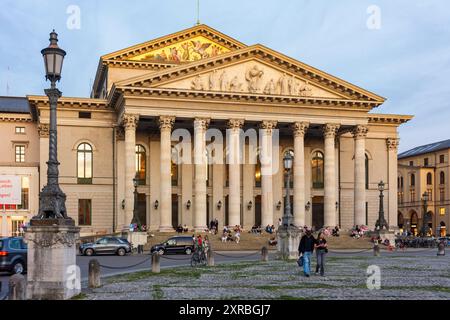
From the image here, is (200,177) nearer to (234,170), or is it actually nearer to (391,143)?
(234,170)

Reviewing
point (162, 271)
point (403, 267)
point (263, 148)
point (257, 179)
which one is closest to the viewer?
point (162, 271)

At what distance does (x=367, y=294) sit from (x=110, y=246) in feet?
97.6

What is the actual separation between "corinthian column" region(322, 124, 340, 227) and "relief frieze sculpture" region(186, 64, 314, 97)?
12.6 feet

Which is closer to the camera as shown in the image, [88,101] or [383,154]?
[88,101]

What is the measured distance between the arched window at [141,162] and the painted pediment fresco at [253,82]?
844 cm

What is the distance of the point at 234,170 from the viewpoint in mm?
59875

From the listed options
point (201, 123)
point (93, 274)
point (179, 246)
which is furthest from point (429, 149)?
point (93, 274)

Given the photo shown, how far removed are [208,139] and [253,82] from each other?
24.1 ft

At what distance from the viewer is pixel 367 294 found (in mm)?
19531

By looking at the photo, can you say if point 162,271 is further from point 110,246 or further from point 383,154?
point 383,154

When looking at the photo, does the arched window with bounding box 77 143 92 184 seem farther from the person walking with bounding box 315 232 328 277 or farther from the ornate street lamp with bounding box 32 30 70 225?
the ornate street lamp with bounding box 32 30 70 225

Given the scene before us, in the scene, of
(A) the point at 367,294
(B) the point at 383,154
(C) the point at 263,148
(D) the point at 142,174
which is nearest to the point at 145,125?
(D) the point at 142,174

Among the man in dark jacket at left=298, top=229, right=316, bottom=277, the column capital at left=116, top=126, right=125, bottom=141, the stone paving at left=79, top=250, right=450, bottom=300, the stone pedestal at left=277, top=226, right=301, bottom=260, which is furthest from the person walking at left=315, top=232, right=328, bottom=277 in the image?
the column capital at left=116, top=126, right=125, bottom=141

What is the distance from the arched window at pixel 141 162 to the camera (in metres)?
63.2
